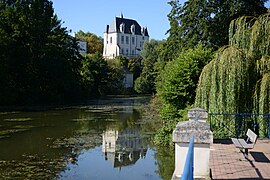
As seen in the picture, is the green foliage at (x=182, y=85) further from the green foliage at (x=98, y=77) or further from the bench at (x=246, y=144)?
the green foliage at (x=98, y=77)

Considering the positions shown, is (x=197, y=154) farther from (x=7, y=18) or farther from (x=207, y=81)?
(x=7, y=18)

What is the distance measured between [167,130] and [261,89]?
222 inches

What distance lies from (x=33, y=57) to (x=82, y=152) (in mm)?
26021

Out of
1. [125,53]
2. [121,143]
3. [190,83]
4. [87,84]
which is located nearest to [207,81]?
[190,83]

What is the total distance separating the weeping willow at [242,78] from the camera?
35.9 feet

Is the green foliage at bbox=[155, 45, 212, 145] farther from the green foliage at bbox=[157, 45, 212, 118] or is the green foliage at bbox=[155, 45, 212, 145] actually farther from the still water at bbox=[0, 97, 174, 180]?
the still water at bbox=[0, 97, 174, 180]

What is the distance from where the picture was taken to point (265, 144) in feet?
32.0

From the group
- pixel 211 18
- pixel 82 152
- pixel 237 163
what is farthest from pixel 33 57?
pixel 237 163

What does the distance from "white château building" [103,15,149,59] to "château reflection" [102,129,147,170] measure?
232ft

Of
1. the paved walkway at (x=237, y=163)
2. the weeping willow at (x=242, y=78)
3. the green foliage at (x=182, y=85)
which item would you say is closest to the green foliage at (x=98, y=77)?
the green foliage at (x=182, y=85)

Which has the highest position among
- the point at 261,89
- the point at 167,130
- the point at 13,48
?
the point at 13,48

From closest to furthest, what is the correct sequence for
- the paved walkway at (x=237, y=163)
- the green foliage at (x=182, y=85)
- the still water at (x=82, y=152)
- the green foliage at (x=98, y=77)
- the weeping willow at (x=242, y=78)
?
the paved walkway at (x=237, y=163) < the weeping willow at (x=242, y=78) < the still water at (x=82, y=152) < the green foliage at (x=182, y=85) < the green foliage at (x=98, y=77)

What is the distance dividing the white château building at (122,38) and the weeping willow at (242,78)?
255ft

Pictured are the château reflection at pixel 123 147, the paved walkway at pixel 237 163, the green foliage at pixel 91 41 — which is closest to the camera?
the paved walkway at pixel 237 163
